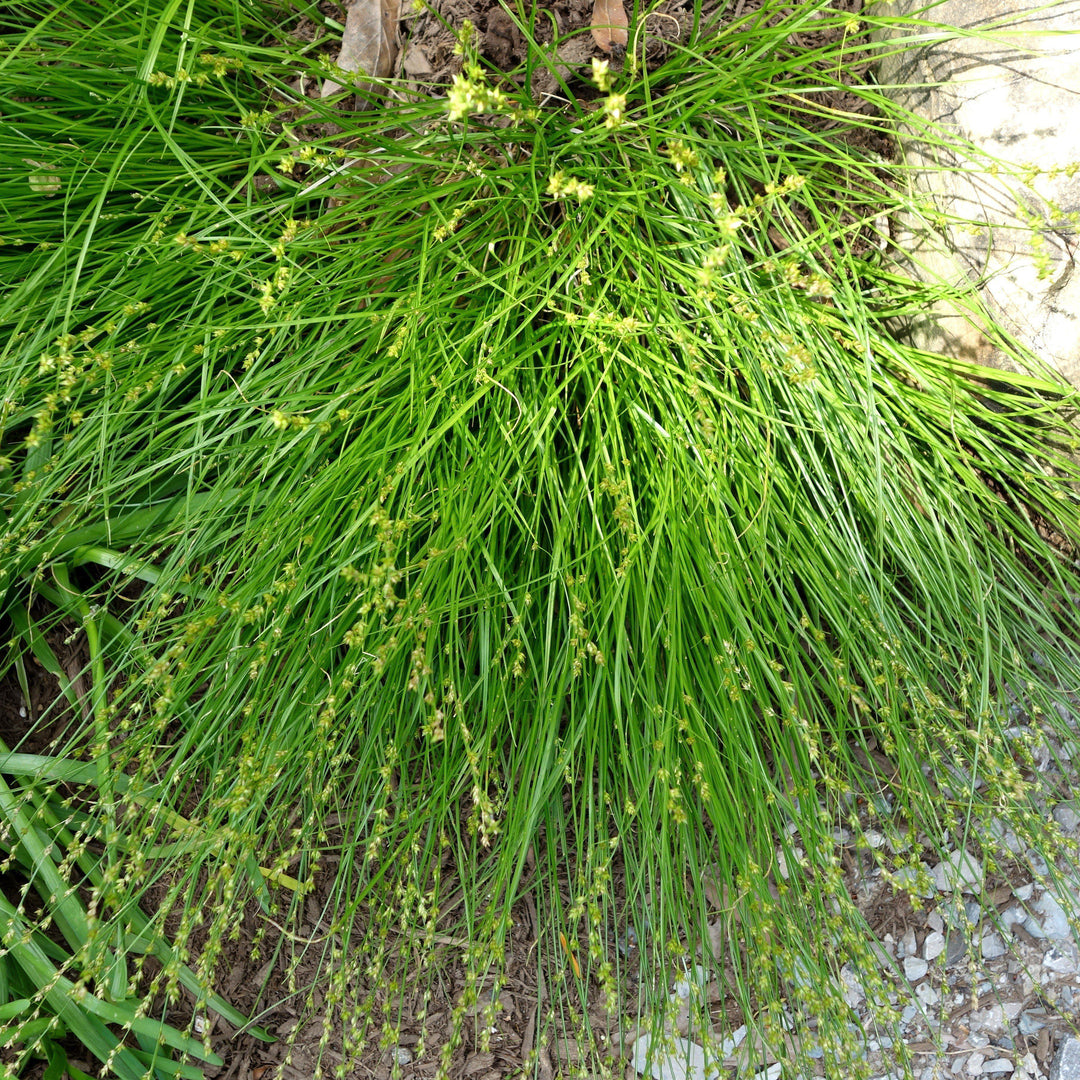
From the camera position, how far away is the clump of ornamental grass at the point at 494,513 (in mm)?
1716

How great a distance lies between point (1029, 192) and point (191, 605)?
2.10m

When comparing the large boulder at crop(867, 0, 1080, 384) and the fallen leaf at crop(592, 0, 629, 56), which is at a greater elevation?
the fallen leaf at crop(592, 0, 629, 56)

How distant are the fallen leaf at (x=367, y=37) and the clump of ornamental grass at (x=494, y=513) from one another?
143 mm

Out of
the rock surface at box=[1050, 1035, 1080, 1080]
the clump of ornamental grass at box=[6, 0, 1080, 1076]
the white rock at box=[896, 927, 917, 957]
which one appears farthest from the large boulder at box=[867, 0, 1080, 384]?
the rock surface at box=[1050, 1035, 1080, 1080]

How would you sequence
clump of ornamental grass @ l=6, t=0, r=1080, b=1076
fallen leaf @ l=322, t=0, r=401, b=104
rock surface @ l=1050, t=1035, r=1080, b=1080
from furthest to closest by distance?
1. rock surface @ l=1050, t=1035, r=1080, b=1080
2. fallen leaf @ l=322, t=0, r=401, b=104
3. clump of ornamental grass @ l=6, t=0, r=1080, b=1076

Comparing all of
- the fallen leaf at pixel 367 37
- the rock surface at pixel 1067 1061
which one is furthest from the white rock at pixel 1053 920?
the fallen leaf at pixel 367 37

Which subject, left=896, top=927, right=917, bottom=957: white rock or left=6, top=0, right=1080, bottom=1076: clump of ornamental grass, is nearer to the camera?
left=6, top=0, right=1080, bottom=1076: clump of ornamental grass

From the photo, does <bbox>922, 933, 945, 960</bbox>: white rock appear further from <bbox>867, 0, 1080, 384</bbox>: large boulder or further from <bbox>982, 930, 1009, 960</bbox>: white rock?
<bbox>867, 0, 1080, 384</bbox>: large boulder

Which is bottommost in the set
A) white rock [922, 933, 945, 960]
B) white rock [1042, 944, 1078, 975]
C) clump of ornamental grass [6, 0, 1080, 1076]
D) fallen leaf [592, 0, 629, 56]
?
white rock [1042, 944, 1078, 975]

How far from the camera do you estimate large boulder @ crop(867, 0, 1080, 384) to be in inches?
70.2

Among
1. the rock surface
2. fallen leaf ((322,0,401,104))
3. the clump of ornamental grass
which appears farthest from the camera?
the rock surface

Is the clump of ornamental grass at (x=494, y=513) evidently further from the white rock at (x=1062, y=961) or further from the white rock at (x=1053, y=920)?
the white rock at (x=1062, y=961)

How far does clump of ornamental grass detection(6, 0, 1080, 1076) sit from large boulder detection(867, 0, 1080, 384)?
13cm

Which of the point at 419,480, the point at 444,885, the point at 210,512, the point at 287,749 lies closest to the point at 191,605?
the point at 210,512
